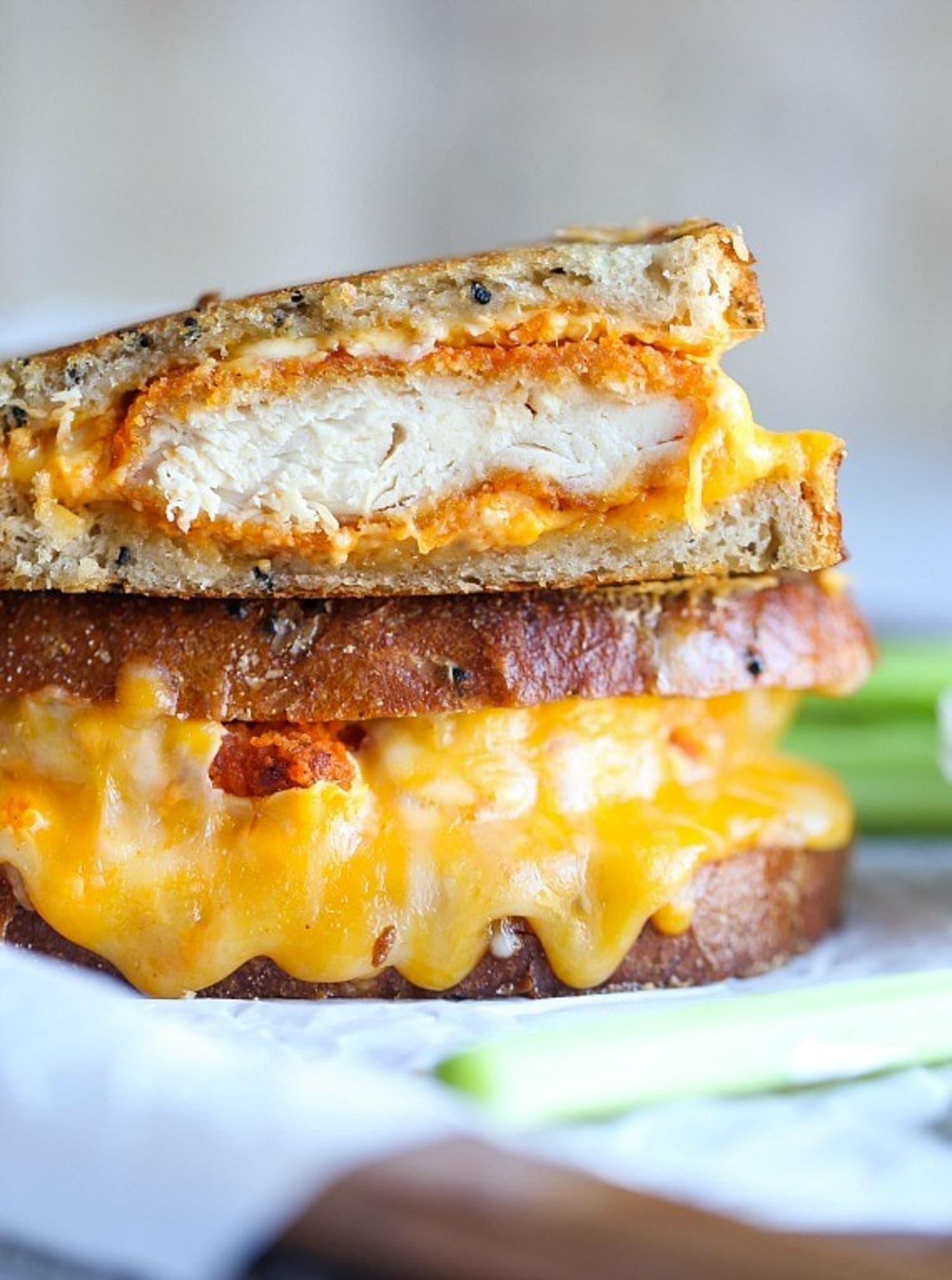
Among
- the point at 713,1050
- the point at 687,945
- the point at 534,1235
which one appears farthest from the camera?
the point at 687,945

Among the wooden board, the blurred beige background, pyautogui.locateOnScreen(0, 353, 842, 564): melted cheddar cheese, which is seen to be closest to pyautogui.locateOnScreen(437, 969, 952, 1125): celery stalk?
the wooden board

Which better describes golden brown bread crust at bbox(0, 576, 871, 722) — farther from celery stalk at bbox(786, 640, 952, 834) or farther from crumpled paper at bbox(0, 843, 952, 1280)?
celery stalk at bbox(786, 640, 952, 834)

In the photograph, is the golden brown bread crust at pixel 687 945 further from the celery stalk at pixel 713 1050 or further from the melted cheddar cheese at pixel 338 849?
the celery stalk at pixel 713 1050

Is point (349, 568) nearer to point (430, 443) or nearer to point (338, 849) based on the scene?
point (430, 443)

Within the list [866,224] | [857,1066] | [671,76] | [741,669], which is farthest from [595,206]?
[857,1066]

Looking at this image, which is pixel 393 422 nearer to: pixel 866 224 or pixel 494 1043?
pixel 494 1043

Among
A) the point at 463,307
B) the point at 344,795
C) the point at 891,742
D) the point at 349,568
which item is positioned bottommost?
the point at 891,742

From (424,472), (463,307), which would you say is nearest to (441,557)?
(424,472)
